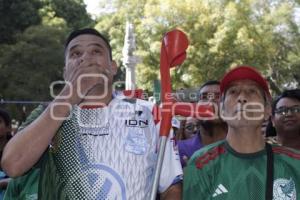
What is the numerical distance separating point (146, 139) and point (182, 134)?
3930 mm

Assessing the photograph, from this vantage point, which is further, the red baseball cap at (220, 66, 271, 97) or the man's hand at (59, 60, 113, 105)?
the red baseball cap at (220, 66, 271, 97)

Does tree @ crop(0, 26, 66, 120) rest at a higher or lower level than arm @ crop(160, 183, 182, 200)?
higher

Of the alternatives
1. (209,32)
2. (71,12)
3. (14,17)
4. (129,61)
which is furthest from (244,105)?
(71,12)

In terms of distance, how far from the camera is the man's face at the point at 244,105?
264cm

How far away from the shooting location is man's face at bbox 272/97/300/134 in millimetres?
3979

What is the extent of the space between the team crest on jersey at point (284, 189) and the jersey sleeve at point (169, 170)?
0.46 meters

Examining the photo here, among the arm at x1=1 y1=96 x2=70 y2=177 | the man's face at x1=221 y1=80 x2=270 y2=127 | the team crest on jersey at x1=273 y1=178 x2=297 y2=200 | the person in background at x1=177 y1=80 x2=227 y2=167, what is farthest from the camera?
the person in background at x1=177 y1=80 x2=227 y2=167

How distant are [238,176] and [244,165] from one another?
69mm

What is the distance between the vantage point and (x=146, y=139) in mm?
2328

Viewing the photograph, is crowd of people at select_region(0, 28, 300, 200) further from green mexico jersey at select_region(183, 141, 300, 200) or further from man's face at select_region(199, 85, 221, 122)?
man's face at select_region(199, 85, 221, 122)

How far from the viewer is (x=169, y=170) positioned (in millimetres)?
2289

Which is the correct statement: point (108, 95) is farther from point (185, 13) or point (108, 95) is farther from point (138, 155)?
point (185, 13)

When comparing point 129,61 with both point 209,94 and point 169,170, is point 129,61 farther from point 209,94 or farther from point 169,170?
point 169,170

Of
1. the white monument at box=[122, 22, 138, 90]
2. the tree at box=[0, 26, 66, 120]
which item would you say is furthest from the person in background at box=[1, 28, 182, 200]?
the tree at box=[0, 26, 66, 120]
